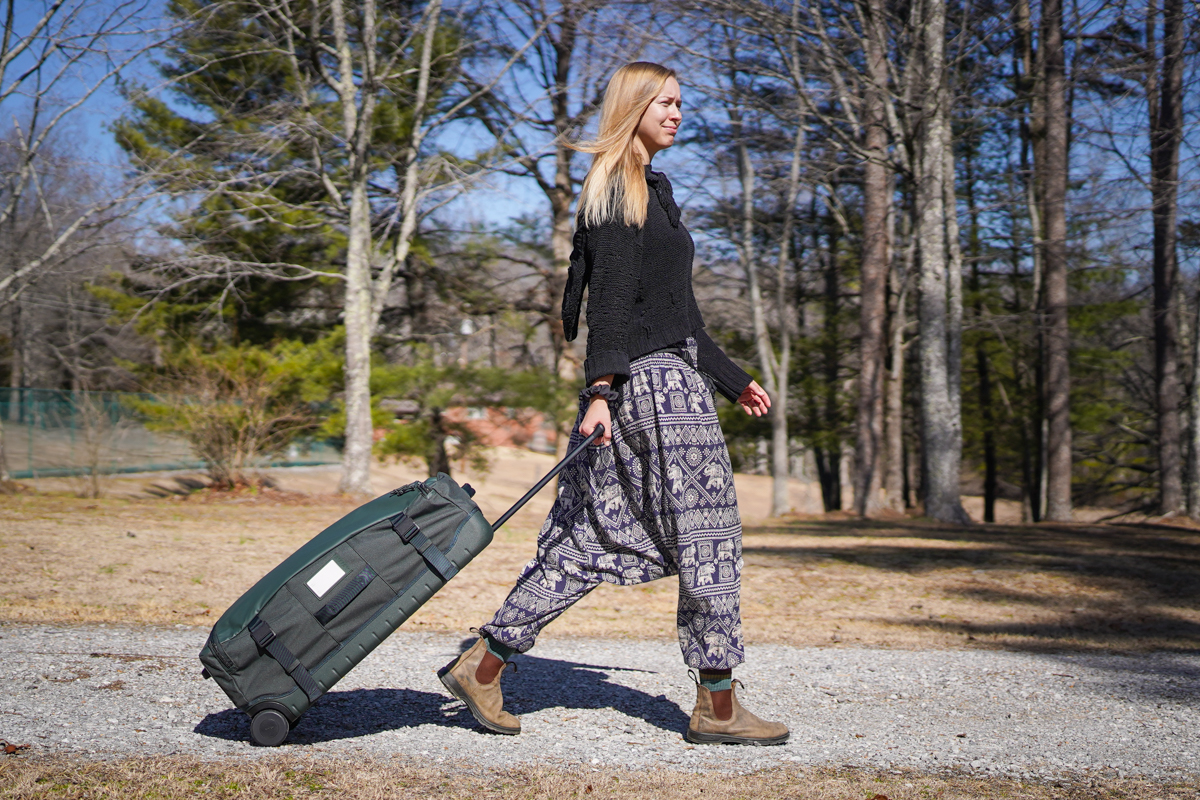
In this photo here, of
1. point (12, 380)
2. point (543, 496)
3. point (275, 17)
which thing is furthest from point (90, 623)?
point (12, 380)

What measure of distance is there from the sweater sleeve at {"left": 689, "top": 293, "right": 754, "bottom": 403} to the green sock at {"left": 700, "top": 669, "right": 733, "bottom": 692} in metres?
0.87

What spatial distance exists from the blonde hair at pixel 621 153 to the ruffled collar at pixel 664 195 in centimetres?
9

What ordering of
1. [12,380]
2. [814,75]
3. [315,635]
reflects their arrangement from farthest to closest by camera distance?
[12,380] < [814,75] < [315,635]

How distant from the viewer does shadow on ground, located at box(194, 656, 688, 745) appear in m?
3.07

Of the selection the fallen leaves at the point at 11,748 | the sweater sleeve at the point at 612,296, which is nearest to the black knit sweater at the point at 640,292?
the sweater sleeve at the point at 612,296

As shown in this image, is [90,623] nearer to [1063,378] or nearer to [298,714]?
[298,714]

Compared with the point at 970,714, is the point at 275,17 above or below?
above

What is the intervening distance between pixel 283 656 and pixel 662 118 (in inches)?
78.6

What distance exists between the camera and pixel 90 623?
16.1 ft

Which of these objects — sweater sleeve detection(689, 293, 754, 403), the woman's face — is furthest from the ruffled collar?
sweater sleeve detection(689, 293, 754, 403)

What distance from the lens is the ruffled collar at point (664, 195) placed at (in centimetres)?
309

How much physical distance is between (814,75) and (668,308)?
37.0 feet

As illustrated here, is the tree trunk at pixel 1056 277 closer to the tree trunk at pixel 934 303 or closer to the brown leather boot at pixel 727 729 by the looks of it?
the tree trunk at pixel 934 303

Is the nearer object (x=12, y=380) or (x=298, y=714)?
(x=298, y=714)
